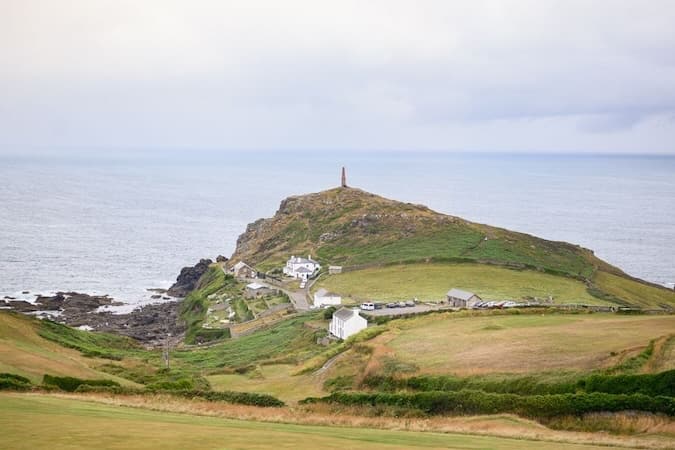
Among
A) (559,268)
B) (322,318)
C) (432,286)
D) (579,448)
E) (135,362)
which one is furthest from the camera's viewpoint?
(559,268)

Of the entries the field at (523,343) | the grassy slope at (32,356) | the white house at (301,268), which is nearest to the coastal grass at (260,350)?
the field at (523,343)

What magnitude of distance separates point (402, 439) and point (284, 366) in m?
32.7

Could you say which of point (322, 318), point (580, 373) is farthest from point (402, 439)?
point (322, 318)

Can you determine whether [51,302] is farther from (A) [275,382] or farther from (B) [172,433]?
(B) [172,433]

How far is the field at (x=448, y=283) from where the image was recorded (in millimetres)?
85625

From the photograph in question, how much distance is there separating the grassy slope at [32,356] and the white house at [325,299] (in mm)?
32052

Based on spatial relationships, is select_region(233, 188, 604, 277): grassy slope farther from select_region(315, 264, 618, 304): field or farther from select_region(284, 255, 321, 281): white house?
select_region(284, 255, 321, 281): white house

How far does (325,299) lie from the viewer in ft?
287

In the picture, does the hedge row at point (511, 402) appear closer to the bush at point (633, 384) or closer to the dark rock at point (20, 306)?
the bush at point (633, 384)

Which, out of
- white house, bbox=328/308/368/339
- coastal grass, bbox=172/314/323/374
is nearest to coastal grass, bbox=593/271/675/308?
white house, bbox=328/308/368/339

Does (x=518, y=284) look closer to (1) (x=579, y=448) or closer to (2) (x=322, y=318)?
(2) (x=322, y=318)

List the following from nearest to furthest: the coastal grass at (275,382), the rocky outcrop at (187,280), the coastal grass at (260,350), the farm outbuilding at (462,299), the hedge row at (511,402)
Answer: the hedge row at (511,402) → the coastal grass at (275,382) → the coastal grass at (260,350) → the farm outbuilding at (462,299) → the rocky outcrop at (187,280)

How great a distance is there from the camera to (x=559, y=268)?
10762cm

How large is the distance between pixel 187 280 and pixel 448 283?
57.7m
